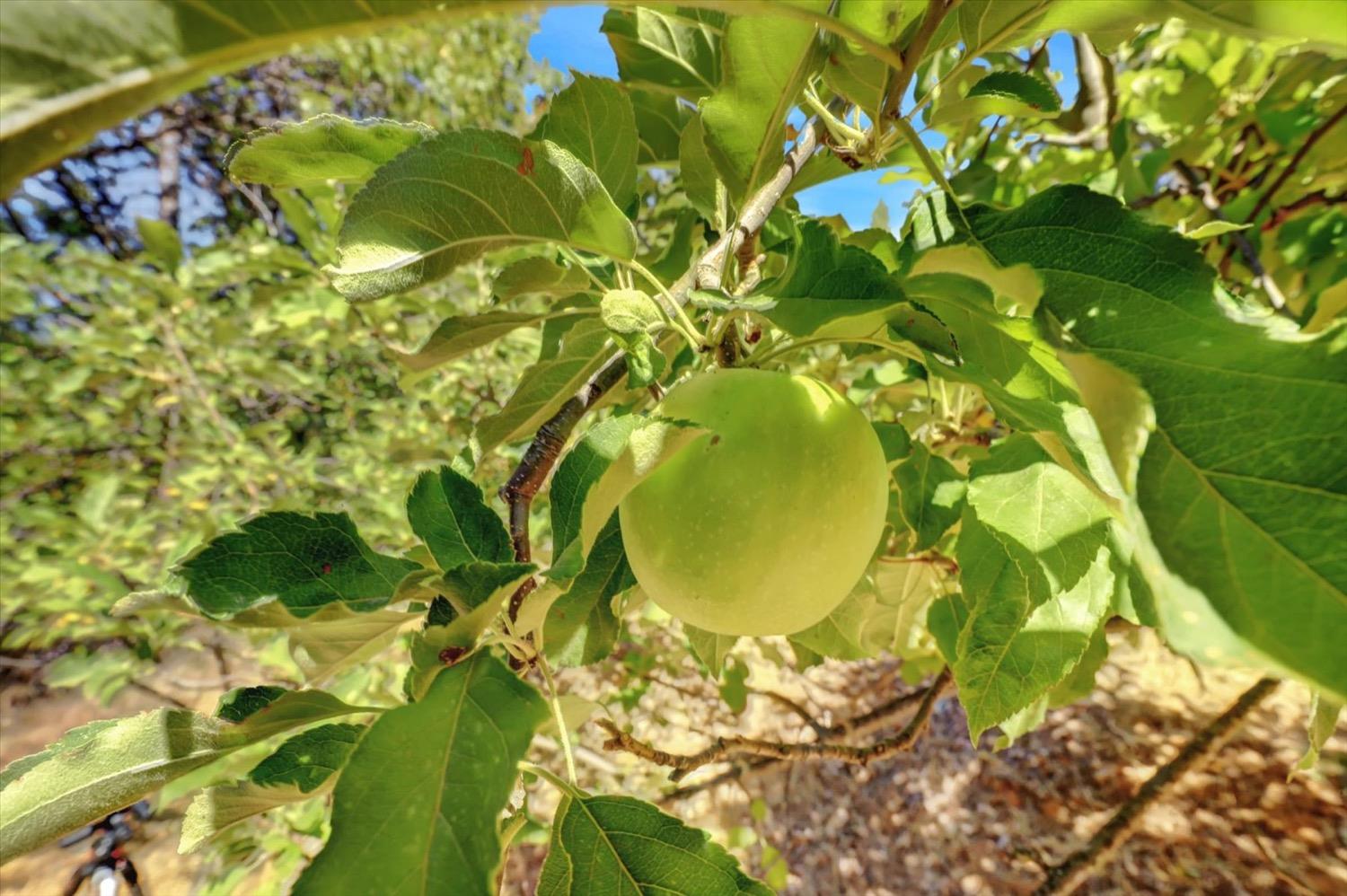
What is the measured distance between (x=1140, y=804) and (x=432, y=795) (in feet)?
5.15

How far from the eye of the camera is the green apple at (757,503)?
0.54 m

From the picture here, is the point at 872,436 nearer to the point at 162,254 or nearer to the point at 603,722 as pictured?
the point at 603,722

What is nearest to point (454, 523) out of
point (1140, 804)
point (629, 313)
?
point (629, 313)

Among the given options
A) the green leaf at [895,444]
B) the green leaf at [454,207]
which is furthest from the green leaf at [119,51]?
the green leaf at [895,444]

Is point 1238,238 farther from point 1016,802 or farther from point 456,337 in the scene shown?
point 1016,802

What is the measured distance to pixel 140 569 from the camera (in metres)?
2.15

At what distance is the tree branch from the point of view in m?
0.59

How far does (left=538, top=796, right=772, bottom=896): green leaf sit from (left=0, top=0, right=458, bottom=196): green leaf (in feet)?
1.92

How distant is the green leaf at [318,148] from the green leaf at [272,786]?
467mm

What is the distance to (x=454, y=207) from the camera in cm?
50

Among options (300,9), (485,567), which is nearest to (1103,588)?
(485,567)

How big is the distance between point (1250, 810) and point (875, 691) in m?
1.25

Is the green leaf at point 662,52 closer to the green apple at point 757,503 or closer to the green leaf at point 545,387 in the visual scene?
the green leaf at point 545,387

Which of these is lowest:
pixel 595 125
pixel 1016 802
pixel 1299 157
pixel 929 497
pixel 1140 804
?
pixel 1016 802
